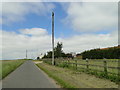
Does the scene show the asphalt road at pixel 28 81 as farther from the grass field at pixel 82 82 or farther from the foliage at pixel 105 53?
the foliage at pixel 105 53

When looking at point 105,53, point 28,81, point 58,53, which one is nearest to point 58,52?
point 58,53

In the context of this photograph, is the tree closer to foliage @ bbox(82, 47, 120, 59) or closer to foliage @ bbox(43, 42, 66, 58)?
foliage @ bbox(43, 42, 66, 58)

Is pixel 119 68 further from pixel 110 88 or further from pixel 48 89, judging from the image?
pixel 48 89

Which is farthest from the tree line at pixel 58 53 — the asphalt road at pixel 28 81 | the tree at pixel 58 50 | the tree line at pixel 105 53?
the asphalt road at pixel 28 81

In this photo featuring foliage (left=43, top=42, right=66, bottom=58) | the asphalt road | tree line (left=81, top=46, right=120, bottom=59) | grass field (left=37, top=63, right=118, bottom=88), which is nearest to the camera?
grass field (left=37, top=63, right=118, bottom=88)

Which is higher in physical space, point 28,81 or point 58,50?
point 58,50

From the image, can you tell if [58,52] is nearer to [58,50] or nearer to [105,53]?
[58,50]

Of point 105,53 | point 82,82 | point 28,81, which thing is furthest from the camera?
point 105,53

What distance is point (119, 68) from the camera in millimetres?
9508

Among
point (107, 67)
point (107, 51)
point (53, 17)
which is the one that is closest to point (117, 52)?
point (107, 51)

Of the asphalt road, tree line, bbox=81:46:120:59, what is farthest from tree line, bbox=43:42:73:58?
the asphalt road

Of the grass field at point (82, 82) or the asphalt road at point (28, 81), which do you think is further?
the asphalt road at point (28, 81)

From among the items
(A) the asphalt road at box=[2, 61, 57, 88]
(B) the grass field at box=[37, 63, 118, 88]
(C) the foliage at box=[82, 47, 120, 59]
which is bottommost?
(A) the asphalt road at box=[2, 61, 57, 88]

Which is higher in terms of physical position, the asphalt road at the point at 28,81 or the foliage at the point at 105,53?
the foliage at the point at 105,53
